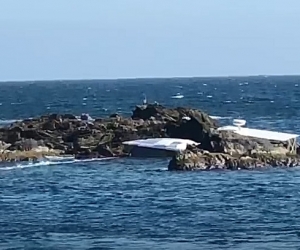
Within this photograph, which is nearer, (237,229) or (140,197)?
(237,229)

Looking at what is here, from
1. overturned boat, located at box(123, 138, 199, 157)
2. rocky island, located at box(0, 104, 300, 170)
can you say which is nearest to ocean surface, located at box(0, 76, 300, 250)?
overturned boat, located at box(123, 138, 199, 157)

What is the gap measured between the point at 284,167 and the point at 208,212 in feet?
42.9

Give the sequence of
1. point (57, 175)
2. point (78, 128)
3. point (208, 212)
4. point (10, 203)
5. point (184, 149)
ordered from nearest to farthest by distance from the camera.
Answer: point (208, 212) → point (10, 203) → point (57, 175) → point (184, 149) → point (78, 128)

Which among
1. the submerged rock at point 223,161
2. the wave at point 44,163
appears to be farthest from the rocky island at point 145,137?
the wave at point 44,163

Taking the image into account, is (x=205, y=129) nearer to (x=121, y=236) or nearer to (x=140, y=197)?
(x=140, y=197)

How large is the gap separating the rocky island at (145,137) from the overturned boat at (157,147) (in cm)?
54

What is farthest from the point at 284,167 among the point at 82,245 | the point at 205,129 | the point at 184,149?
the point at 82,245

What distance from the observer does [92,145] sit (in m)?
58.3

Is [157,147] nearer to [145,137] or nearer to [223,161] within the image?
[145,137]

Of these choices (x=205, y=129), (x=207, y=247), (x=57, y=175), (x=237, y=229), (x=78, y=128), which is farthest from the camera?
(x=78, y=128)

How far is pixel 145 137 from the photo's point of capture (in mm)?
60688

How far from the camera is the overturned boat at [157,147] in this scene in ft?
181

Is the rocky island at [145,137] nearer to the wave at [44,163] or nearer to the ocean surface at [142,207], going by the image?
the wave at [44,163]

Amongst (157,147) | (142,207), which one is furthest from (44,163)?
(142,207)
